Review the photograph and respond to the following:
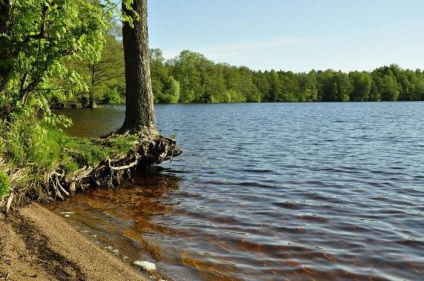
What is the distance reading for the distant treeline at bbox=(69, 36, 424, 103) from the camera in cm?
11256

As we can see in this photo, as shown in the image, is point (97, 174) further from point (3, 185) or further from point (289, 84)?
point (289, 84)

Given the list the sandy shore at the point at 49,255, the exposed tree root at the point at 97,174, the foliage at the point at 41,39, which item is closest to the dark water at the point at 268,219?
the exposed tree root at the point at 97,174

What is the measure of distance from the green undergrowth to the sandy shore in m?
0.64

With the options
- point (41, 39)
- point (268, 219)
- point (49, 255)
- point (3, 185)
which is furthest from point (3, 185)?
point (268, 219)

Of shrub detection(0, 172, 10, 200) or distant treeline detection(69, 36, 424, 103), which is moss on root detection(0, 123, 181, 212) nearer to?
shrub detection(0, 172, 10, 200)

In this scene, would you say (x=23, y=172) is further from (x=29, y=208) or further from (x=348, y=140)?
(x=348, y=140)

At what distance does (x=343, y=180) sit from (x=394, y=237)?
520 cm

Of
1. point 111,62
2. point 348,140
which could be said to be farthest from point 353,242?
point 111,62

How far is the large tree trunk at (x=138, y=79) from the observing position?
40.2ft

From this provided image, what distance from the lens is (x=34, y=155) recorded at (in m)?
7.48

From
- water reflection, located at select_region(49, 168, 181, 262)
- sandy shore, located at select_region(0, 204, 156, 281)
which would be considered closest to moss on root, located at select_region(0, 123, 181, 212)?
water reflection, located at select_region(49, 168, 181, 262)

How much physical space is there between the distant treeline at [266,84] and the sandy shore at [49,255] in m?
90.1

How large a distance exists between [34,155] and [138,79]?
560 cm

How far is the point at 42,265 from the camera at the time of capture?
195 inches
